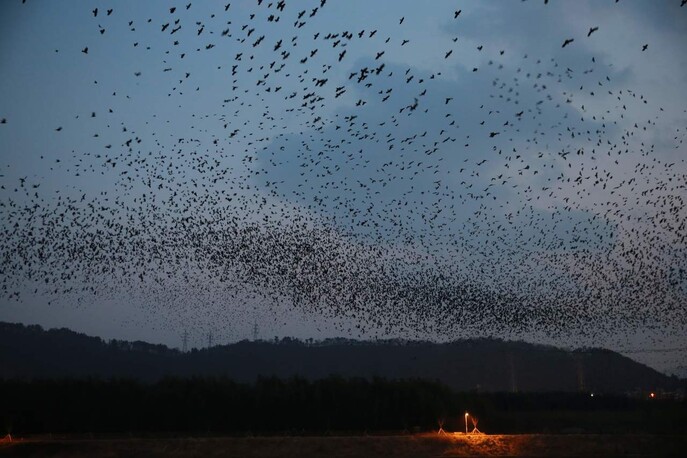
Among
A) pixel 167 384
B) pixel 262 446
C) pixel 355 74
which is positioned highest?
pixel 355 74

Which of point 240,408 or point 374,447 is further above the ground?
point 240,408

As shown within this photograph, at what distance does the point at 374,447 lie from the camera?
3941 centimetres

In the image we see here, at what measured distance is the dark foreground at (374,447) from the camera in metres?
39.0

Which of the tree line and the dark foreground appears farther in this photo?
the tree line

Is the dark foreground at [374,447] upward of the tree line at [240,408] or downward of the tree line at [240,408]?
downward

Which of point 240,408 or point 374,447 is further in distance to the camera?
point 240,408

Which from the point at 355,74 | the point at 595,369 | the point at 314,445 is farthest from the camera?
the point at 595,369

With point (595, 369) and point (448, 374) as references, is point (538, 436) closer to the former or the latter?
point (448, 374)

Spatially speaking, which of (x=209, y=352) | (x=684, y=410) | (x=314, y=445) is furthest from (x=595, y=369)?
(x=314, y=445)

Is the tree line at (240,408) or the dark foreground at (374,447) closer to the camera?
the dark foreground at (374,447)

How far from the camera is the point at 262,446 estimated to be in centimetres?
4047

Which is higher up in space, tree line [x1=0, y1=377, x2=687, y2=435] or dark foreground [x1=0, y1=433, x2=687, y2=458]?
tree line [x1=0, y1=377, x2=687, y2=435]

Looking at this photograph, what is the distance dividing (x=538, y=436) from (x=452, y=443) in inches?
187

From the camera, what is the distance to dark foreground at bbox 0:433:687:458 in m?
39.0
